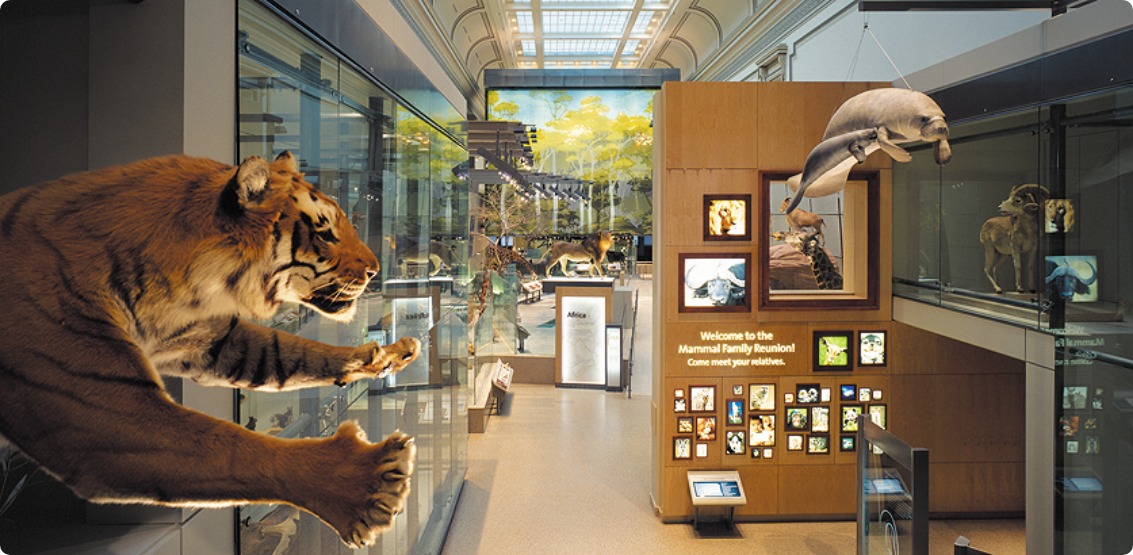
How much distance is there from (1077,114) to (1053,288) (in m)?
1.14

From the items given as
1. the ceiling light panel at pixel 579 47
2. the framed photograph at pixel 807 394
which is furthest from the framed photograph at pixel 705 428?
the ceiling light panel at pixel 579 47

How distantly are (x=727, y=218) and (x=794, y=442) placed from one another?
250 centimetres

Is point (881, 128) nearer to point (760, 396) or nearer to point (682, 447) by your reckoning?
point (760, 396)

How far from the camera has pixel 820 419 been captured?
18.9 ft

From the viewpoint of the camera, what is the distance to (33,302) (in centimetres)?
64

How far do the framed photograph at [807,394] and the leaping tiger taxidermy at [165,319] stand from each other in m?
5.70

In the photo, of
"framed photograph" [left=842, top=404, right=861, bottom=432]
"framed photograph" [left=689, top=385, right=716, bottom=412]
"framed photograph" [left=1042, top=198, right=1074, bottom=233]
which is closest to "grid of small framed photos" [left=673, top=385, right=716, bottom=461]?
"framed photograph" [left=689, top=385, right=716, bottom=412]

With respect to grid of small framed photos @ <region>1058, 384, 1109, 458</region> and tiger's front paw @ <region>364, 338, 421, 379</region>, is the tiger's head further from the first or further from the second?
grid of small framed photos @ <region>1058, 384, 1109, 458</region>

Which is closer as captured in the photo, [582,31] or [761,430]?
[761,430]

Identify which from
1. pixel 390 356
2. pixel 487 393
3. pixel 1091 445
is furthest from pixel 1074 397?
pixel 487 393

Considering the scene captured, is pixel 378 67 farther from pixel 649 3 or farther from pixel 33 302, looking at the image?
pixel 649 3

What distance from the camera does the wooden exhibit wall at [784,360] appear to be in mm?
5582

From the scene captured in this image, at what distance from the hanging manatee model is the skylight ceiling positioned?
1281 cm

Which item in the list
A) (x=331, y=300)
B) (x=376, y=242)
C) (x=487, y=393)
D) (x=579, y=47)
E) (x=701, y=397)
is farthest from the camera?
(x=579, y=47)
